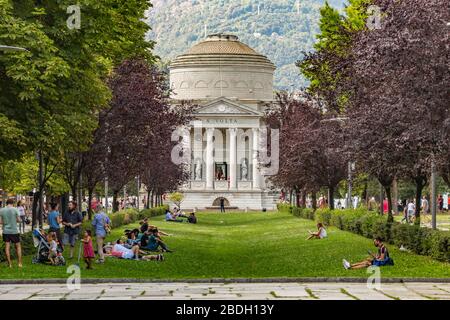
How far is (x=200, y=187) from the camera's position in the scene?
452 ft

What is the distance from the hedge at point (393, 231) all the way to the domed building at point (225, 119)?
234ft

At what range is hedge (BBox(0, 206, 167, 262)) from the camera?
113ft

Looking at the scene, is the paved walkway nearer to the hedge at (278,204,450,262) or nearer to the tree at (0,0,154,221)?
the hedge at (278,204,450,262)

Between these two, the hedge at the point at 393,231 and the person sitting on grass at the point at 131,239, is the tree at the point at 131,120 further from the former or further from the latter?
the person sitting on grass at the point at 131,239

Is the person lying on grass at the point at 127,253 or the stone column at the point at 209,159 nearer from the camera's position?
the person lying on grass at the point at 127,253

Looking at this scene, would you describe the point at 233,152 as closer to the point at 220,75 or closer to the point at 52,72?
the point at 220,75

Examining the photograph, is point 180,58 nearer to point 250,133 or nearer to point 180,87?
point 180,87

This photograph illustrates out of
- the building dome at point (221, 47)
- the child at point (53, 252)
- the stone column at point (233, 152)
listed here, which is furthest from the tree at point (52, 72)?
the building dome at point (221, 47)

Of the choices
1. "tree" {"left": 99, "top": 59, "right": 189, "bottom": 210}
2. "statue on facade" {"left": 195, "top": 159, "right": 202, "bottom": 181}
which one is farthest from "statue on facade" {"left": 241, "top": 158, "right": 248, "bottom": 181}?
"tree" {"left": 99, "top": 59, "right": 189, "bottom": 210}

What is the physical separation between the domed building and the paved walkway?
338 ft

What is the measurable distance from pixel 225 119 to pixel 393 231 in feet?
331

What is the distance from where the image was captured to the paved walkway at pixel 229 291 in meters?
23.0

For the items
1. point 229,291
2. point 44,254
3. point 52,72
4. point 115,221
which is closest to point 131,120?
point 115,221
